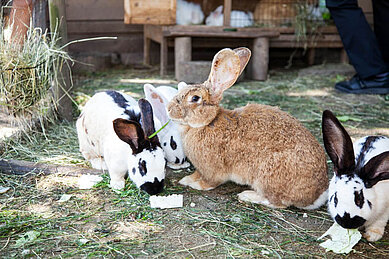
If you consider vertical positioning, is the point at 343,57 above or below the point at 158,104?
above

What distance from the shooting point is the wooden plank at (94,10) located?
6.83 m

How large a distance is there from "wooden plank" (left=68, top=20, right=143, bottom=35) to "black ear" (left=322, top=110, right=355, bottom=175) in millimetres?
5436

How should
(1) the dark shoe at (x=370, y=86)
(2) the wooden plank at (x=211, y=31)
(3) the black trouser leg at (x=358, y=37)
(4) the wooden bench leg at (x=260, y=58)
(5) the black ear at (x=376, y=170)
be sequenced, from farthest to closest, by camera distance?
(4) the wooden bench leg at (x=260, y=58)
(2) the wooden plank at (x=211, y=31)
(1) the dark shoe at (x=370, y=86)
(3) the black trouser leg at (x=358, y=37)
(5) the black ear at (x=376, y=170)

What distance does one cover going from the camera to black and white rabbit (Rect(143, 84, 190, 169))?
3100 mm

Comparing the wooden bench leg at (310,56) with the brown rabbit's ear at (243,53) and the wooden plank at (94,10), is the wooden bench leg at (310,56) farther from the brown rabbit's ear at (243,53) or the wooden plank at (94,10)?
the brown rabbit's ear at (243,53)

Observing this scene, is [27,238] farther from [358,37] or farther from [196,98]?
[358,37]

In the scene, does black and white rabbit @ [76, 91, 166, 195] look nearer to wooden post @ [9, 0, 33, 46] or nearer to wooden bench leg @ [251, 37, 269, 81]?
wooden post @ [9, 0, 33, 46]

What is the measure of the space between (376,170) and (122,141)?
149 cm

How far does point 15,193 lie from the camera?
9.03ft

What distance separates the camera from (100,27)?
22.9 ft

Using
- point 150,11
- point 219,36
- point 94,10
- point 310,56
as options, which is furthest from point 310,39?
point 94,10

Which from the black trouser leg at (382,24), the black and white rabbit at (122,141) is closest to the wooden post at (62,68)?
the black and white rabbit at (122,141)

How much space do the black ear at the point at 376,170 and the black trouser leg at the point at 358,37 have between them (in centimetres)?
342

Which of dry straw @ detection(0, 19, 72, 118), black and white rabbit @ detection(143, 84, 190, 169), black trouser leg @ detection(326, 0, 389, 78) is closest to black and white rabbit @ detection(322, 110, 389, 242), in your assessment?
black and white rabbit @ detection(143, 84, 190, 169)
